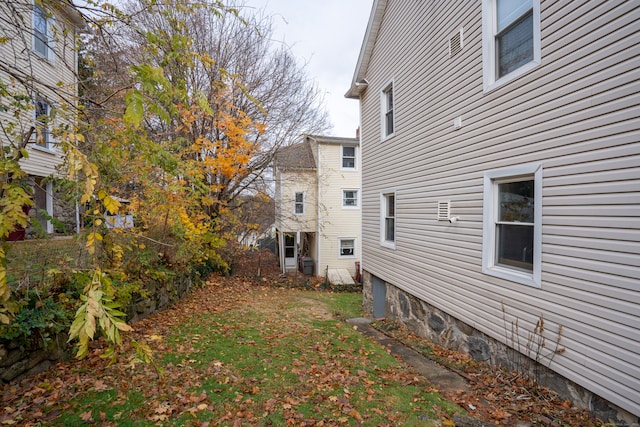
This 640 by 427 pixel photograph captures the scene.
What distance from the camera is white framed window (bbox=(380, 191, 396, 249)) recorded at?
9.20 m

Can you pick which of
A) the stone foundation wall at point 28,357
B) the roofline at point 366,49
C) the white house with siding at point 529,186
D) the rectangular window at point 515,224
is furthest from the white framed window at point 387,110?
the stone foundation wall at point 28,357

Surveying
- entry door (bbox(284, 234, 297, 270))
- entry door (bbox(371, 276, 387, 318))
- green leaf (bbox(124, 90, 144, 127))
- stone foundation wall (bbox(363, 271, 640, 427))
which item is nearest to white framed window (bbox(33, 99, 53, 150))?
green leaf (bbox(124, 90, 144, 127))

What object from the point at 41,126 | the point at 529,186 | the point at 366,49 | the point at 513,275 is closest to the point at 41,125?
the point at 41,126

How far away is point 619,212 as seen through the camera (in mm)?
3209

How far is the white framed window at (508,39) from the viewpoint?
168 inches

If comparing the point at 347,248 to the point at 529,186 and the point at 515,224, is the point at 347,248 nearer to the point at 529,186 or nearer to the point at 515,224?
the point at 515,224

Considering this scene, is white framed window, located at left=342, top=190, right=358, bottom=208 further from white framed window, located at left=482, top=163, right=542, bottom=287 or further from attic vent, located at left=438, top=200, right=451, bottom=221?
white framed window, located at left=482, top=163, right=542, bottom=287

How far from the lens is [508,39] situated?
15.9ft

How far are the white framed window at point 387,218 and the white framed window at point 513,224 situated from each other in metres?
4.09

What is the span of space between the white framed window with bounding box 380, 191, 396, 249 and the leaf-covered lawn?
338 centimetres

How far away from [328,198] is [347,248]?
11.3 ft

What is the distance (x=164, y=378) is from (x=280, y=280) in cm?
1239

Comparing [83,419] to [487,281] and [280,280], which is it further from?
[280,280]

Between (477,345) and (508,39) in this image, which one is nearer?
(508,39)
